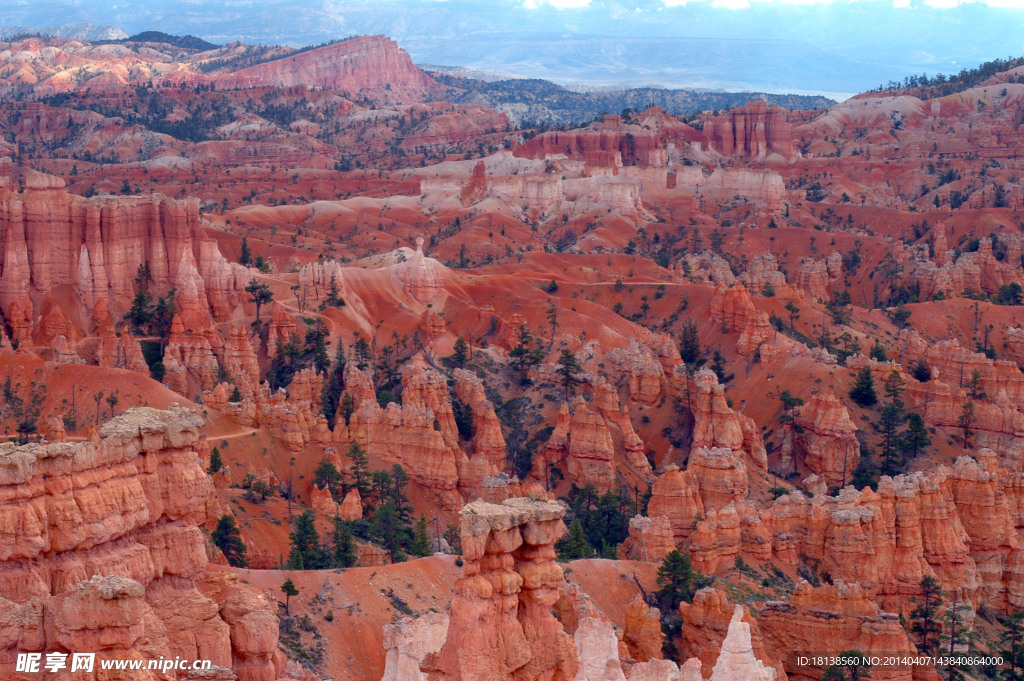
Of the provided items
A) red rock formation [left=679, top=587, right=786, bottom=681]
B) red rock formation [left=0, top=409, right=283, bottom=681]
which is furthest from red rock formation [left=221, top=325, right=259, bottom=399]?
red rock formation [left=0, top=409, right=283, bottom=681]

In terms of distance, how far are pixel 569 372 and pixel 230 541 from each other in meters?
36.7

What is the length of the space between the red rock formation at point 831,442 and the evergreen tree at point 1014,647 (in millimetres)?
17895

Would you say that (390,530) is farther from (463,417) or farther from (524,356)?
(524,356)

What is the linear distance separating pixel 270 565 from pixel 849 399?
40456 mm

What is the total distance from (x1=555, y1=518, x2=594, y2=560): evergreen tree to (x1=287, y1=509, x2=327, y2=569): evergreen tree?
8.99 metres

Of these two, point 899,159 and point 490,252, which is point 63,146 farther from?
point 899,159

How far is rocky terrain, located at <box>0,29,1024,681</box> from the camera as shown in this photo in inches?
1137

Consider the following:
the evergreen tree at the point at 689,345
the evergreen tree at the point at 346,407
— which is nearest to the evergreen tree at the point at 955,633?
the evergreen tree at the point at 346,407

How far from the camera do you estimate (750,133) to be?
18962 centimetres

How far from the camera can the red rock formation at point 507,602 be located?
26.7m

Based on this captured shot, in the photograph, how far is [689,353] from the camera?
91.3m

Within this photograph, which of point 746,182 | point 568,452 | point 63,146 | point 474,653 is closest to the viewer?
point 474,653

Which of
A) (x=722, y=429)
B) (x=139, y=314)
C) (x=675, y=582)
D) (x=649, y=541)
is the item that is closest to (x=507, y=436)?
(x=722, y=429)

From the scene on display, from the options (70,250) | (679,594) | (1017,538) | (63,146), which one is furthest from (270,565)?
(63,146)
